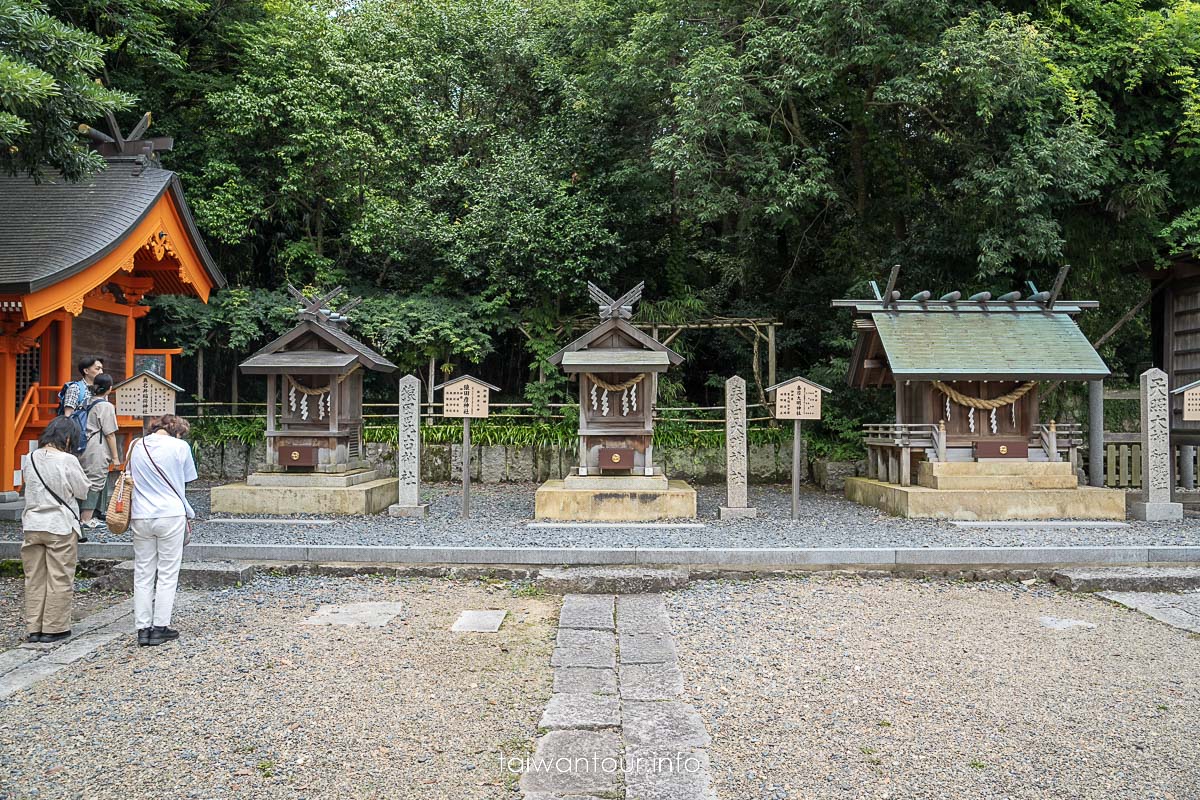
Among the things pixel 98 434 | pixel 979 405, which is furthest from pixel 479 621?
Result: pixel 979 405

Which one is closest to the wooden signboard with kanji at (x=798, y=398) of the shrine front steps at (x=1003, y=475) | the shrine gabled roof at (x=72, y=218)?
the shrine front steps at (x=1003, y=475)

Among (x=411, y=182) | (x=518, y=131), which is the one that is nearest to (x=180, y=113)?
(x=411, y=182)

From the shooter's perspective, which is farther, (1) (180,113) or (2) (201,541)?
(1) (180,113)

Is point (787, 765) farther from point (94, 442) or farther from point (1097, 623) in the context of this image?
point (94, 442)

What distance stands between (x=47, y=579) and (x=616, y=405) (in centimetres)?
697

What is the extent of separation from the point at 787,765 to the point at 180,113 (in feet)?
58.7

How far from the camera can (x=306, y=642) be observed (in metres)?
5.54

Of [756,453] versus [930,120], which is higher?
[930,120]

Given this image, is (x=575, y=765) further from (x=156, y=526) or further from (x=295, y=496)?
(x=295, y=496)

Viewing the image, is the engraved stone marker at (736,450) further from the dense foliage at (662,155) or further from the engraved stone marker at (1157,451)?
the engraved stone marker at (1157,451)

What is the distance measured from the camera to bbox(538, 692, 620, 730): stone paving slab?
404 centimetres

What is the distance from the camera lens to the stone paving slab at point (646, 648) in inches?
202

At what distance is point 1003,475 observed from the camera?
10.6 meters

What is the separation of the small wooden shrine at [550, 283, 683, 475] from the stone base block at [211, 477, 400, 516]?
10.4 feet
